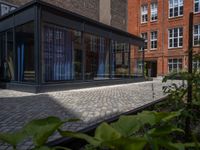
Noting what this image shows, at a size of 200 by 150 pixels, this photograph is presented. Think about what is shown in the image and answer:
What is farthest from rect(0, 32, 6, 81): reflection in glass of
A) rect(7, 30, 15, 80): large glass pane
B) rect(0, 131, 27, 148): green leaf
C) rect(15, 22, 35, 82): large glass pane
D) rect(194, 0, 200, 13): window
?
rect(194, 0, 200, 13): window

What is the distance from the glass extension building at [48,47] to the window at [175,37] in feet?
58.2

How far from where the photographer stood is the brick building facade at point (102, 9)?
65.7ft

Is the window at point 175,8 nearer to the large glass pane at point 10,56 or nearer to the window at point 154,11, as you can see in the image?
the window at point 154,11

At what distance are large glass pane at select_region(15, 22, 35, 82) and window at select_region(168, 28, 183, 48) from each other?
2325 cm

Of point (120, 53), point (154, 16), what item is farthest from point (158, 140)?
point (154, 16)

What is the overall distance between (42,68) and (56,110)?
15.0ft

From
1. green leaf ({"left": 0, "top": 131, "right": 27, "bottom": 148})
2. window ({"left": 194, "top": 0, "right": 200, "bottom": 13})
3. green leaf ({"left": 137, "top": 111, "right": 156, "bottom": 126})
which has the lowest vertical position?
green leaf ({"left": 0, "top": 131, "right": 27, "bottom": 148})

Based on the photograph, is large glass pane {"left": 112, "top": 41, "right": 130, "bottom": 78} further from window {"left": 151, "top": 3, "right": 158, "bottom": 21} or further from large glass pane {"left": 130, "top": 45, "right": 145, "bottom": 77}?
window {"left": 151, "top": 3, "right": 158, "bottom": 21}

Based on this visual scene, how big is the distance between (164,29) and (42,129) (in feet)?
106

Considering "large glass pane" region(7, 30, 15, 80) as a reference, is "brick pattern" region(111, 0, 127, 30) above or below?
above

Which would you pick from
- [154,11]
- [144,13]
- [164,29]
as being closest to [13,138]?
[164,29]

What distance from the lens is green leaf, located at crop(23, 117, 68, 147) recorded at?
0.88 metres

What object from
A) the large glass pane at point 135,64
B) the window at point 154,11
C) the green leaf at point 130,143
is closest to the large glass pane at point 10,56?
the large glass pane at point 135,64

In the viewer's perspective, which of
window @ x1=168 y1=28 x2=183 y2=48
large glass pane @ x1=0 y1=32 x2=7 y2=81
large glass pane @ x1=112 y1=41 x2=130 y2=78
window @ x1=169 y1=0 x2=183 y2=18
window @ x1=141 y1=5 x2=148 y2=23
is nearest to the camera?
large glass pane @ x1=0 y1=32 x2=7 y2=81
